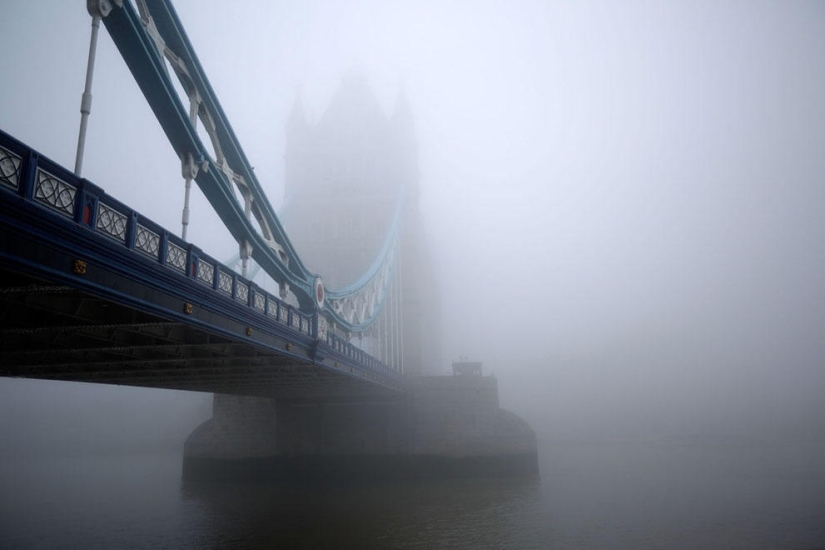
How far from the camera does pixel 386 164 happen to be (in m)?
64.9

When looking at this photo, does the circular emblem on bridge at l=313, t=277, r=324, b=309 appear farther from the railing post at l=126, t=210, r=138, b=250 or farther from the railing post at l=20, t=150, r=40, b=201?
the railing post at l=20, t=150, r=40, b=201

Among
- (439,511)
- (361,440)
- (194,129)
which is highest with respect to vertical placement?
(194,129)

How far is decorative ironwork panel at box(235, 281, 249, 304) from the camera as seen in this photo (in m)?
12.4

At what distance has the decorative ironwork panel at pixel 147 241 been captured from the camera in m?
8.62

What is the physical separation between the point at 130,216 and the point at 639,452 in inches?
2049

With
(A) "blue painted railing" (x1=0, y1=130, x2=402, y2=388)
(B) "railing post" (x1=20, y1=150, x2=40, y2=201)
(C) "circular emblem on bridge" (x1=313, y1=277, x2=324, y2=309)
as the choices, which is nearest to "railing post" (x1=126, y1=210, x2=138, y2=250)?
(A) "blue painted railing" (x1=0, y1=130, x2=402, y2=388)

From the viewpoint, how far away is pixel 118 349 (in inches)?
549

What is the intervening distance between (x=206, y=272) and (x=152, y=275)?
1.93 m

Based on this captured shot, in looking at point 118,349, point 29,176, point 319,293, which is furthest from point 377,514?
point 29,176

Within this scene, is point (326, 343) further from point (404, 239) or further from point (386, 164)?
point (386, 164)

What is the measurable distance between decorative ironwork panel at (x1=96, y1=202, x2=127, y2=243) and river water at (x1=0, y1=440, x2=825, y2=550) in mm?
A: 12605

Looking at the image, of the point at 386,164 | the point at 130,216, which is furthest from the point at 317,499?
the point at 386,164

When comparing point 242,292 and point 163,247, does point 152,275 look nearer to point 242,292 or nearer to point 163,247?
point 163,247

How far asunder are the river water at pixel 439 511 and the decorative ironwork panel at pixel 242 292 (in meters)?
8.76
